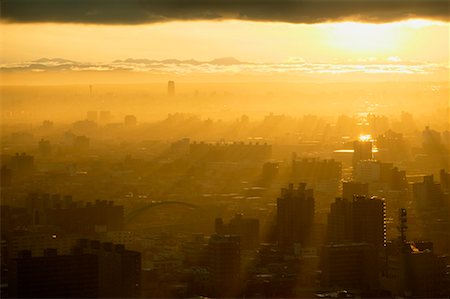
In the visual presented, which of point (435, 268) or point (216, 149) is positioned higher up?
point (216, 149)

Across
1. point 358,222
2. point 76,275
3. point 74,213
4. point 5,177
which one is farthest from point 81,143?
point 76,275

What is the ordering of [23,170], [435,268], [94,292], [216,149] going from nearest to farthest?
[94,292] < [435,268] < [23,170] < [216,149]

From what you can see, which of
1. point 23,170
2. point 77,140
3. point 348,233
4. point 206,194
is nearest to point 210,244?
point 348,233

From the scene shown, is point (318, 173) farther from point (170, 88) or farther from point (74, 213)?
point (74, 213)

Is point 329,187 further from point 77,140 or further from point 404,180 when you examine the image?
point 77,140

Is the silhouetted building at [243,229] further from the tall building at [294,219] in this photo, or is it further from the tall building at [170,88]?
the tall building at [170,88]
